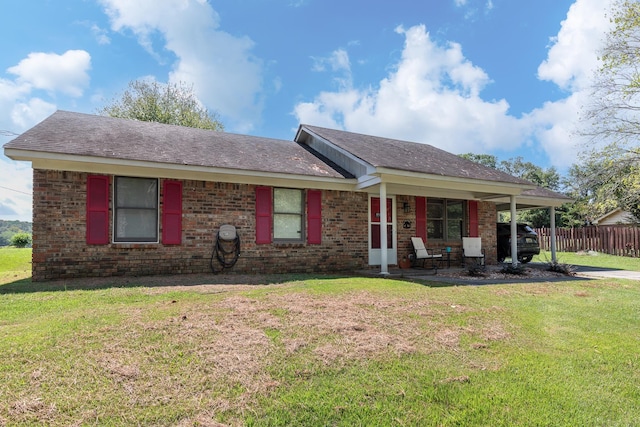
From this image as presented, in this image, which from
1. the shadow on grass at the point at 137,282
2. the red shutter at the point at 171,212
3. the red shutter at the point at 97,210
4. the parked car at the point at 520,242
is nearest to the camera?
the shadow on grass at the point at 137,282

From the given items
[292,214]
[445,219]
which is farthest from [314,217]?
[445,219]

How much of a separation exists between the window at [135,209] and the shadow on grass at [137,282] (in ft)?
3.33

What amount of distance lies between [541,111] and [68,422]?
24.1m

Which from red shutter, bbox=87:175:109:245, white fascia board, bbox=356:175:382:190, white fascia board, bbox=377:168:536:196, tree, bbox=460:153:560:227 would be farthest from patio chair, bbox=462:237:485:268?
tree, bbox=460:153:560:227

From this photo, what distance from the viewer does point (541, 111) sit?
20.3m

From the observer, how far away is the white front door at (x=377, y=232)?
1077cm

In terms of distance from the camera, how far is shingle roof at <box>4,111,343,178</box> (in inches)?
298

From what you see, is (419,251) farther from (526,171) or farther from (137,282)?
(526,171)

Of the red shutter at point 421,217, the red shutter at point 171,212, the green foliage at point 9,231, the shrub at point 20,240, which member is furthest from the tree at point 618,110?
the shrub at point 20,240

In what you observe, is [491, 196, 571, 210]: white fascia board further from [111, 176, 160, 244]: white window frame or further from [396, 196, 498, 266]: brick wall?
[111, 176, 160, 244]: white window frame

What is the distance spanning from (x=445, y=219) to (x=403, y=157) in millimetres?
2947

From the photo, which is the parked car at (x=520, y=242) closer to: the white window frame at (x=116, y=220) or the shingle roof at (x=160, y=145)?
the shingle roof at (x=160, y=145)

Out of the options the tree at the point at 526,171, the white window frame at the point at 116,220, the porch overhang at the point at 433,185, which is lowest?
the white window frame at the point at 116,220

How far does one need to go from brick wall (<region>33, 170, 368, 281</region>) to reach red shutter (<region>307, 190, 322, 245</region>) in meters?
0.13
